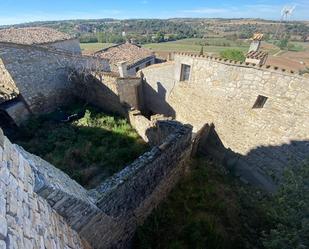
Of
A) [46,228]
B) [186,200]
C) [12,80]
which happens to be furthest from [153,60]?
[46,228]

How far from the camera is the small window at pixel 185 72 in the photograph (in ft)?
37.6

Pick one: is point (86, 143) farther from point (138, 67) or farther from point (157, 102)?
point (138, 67)

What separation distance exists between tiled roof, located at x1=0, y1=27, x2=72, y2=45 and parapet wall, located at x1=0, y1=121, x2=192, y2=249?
15.7 meters

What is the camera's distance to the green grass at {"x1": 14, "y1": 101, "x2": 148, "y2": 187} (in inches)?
328

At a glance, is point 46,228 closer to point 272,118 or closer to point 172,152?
point 172,152

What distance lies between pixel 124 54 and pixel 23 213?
79.0 feet

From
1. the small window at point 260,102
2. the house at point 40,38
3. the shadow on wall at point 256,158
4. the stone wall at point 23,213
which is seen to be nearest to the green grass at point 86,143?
the shadow on wall at point 256,158

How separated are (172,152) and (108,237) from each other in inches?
114

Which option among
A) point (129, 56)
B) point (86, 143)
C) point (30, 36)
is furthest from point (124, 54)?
point (86, 143)

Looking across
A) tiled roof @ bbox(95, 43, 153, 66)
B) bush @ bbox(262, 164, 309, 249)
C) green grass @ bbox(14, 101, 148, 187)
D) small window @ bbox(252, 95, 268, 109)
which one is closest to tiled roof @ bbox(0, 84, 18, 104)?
green grass @ bbox(14, 101, 148, 187)

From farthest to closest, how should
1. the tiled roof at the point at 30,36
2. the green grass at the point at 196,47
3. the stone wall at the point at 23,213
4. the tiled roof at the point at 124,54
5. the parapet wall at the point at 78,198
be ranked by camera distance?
the green grass at the point at 196,47
the tiled roof at the point at 124,54
the tiled roof at the point at 30,36
the parapet wall at the point at 78,198
the stone wall at the point at 23,213

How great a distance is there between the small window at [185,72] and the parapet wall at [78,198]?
4.18m

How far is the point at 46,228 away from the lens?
2.92m

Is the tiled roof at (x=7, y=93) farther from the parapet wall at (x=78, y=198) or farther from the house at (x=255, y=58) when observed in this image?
the house at (x=255, y=58)
